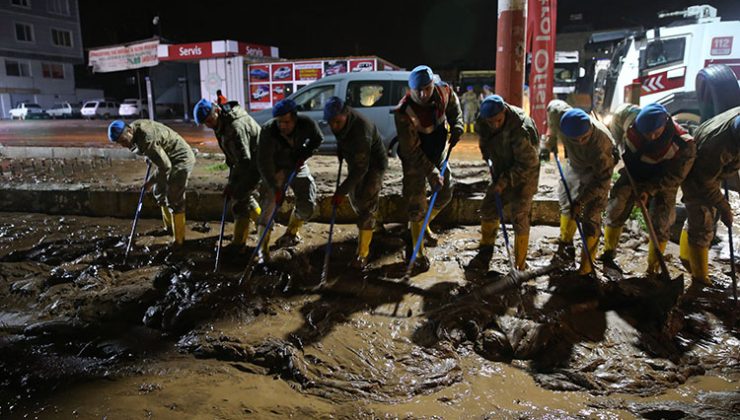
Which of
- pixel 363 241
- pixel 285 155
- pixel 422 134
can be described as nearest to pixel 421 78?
pixel 422 134

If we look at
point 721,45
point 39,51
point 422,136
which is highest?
point 39,51

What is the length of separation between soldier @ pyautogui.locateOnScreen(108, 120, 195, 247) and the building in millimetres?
33971

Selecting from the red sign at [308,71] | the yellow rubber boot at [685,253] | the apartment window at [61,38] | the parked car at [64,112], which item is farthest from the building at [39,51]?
the yellow rubber boot at [685,253]

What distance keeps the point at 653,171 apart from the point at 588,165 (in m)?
0.56

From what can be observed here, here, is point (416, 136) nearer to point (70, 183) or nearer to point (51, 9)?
point (70, 183)

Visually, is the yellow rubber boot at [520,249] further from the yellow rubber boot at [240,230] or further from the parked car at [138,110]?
the parked car at [138,110]

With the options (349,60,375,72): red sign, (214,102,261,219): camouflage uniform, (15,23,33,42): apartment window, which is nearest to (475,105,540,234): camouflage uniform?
(214,102,261,219): camouflage uniform

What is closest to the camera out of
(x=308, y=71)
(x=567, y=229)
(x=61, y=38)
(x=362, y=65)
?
(x=567, y=229)

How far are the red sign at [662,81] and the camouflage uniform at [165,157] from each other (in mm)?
10137

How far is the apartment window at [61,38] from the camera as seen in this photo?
35562 mm

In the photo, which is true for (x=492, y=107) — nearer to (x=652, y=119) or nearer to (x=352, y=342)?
(x=652, y=119)

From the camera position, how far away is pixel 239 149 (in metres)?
4.98

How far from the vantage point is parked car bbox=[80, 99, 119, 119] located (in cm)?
2820

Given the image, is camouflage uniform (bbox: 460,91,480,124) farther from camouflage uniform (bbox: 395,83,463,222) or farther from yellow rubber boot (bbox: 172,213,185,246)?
yellow rubber boot (bbox: 172,213,185,246)
